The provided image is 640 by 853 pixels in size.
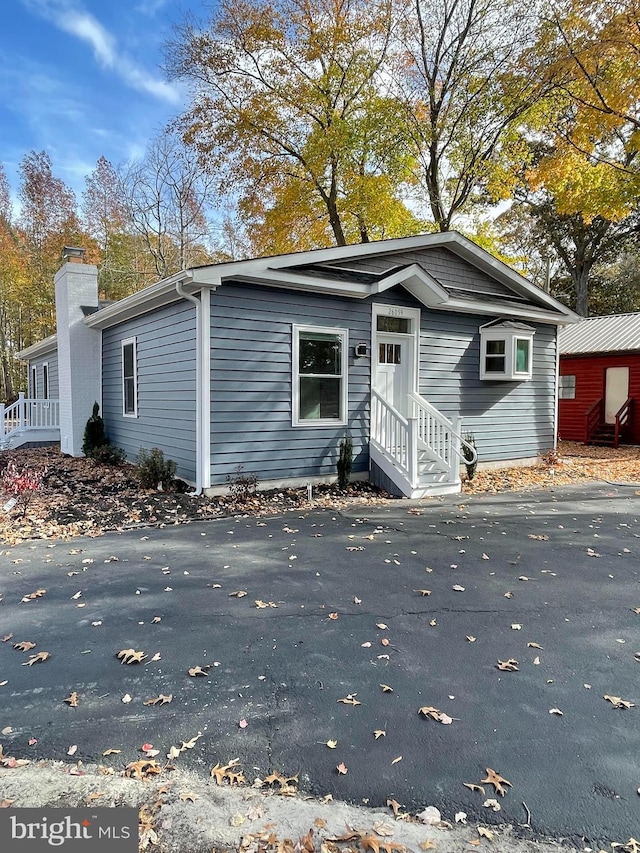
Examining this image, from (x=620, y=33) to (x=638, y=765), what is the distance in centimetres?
1114

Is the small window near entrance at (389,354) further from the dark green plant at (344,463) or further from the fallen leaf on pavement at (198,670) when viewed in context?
the fallen leaf on pavement at (198,670)

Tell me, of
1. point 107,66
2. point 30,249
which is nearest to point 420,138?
point 107,66

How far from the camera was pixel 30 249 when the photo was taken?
83.8ft

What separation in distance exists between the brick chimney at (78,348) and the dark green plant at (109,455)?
0.91 meters

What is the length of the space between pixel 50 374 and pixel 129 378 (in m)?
8.15

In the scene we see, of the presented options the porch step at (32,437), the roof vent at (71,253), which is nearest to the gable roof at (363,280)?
the roof vent at (71,253)

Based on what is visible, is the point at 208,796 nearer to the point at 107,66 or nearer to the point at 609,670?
the point at 609,670

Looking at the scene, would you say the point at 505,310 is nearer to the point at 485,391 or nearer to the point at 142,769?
the point at 485,391

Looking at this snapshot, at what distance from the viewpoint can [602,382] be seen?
15688 millimetres

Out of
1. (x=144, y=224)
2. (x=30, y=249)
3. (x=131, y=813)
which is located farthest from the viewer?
(x=30, y=249)

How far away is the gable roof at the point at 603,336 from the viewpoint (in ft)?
49.0

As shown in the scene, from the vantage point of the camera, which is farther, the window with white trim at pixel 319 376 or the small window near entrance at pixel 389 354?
the small window near entrance at pixel 389 354

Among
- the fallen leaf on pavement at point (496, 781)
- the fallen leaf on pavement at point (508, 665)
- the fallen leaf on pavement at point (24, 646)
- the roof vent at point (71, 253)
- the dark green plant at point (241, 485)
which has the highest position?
the roof vent at point (71, 253)

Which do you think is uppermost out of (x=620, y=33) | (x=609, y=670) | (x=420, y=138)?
(x=420, y=138)
